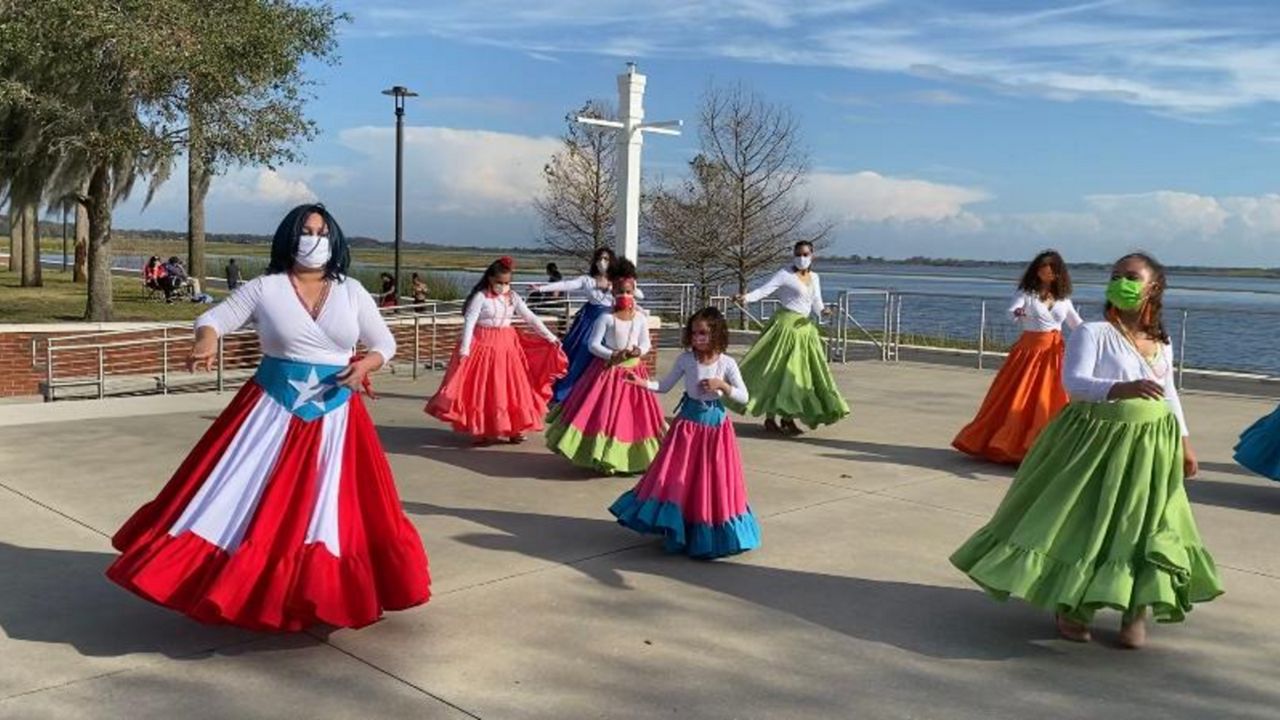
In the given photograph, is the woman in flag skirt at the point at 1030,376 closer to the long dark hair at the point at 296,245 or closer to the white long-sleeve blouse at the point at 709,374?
the white long-sleeve blouse at the point at 709,374

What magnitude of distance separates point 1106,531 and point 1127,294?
1.04 m

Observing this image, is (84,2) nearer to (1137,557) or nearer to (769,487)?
(769,487)

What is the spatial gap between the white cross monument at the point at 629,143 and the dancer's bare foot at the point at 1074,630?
10845 millimetres

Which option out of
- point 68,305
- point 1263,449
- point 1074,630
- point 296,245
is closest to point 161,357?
point 68,305

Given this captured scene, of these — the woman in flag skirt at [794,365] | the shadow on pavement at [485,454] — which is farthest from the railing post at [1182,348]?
the shadow on pavement at [485,454]

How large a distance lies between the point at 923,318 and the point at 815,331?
1778cm

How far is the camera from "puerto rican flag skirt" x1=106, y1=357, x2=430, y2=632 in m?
4.57

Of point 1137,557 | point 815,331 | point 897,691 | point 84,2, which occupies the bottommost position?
point 897,691

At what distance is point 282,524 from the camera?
4.69m

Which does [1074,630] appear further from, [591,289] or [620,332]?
[591,289]

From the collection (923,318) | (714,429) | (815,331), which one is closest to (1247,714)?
(714,429)

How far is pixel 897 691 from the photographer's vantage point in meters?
4.56

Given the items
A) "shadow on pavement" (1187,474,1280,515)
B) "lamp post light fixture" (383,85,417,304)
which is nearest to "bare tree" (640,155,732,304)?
"lamp post light fixture" (383,85,417,304)

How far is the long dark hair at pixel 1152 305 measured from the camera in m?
5.15
